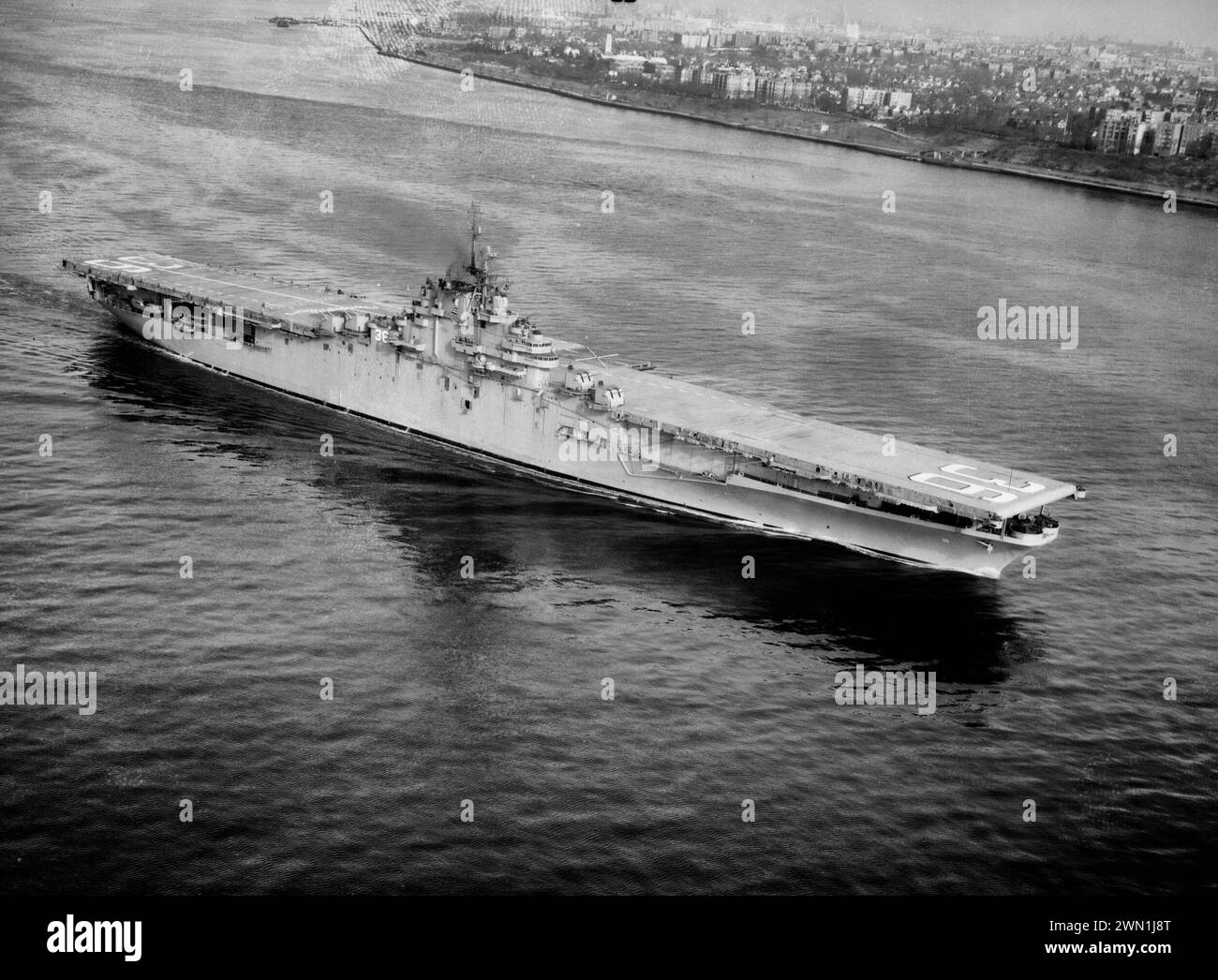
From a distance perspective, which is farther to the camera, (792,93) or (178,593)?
(792,93)

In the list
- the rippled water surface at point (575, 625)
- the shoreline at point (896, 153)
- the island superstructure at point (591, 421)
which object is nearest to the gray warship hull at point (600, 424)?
the island superstructure at point (591, 421)

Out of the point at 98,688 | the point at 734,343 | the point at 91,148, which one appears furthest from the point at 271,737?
the point at 91,148

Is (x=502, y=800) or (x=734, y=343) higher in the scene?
(x=734, y=343)

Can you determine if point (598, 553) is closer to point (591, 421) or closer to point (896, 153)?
point (591, 421)

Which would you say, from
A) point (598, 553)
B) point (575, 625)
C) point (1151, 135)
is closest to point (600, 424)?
point (598, 553)

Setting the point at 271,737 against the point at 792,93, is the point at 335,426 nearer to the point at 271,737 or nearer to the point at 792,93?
the point at 271,737
